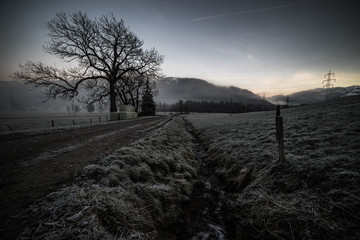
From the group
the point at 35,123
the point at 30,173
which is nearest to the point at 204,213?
the point at 30,173

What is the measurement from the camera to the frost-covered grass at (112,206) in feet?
6.27

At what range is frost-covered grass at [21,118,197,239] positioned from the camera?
191 centimetres

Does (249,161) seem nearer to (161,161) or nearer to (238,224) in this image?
(238,224)

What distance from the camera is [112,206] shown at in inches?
95.1

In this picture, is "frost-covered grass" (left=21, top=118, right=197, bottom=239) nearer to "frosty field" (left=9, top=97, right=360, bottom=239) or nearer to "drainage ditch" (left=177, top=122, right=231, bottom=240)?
"frosty field" (left=9, top=97, right=360, bottom=239)

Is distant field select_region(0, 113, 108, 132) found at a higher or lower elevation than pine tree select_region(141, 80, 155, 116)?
lower

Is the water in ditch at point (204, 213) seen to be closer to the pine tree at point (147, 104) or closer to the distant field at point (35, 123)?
the distant field at point (35, 123)

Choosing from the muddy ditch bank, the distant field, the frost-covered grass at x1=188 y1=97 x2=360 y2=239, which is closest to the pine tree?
the distant field

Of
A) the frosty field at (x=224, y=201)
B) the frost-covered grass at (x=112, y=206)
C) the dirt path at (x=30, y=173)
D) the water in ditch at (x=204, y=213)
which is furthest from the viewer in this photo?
the water in ditch at (x=204, y=213)

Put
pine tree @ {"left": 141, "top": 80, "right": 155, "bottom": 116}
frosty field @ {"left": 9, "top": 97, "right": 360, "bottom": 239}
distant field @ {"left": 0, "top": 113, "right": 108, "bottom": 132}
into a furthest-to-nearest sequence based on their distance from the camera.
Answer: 1. pine tree @ {"left": 141, "top": 80, "right": 155, "bottom": 116}
2. distant field @ {"left": 0, "top": 113, "right": 108, "bottom": 132}
3. frosty field @ {"left": 9, "top": 97, "right": 360, "bottom": 239}

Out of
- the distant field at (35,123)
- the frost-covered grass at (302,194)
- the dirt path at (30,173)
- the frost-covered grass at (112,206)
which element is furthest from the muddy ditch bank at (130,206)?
the distant field at (35,123)

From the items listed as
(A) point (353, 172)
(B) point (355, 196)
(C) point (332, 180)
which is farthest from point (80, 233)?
(A) point (353, 172)

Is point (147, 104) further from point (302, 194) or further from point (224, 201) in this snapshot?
point (302, 194)

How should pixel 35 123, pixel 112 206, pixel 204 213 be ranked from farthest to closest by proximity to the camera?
pixel 35 123 → pixel 204 213 → pixel 112 206
